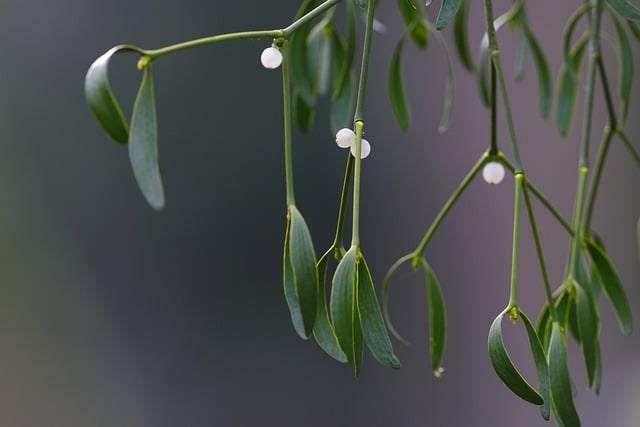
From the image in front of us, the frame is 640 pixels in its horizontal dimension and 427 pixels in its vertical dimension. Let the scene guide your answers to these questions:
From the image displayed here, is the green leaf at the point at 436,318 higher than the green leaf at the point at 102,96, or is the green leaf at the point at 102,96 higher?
the green leaf at the point at 102,96

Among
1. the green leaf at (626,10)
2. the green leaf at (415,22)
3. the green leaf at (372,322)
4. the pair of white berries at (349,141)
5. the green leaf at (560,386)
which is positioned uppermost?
the green leaf at (415,22)

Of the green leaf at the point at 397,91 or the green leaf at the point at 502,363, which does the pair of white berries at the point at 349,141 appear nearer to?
the green leaf at the point at 502,363

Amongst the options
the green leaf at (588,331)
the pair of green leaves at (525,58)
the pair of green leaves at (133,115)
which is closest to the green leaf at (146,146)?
the pair of green leaves at (133,115)

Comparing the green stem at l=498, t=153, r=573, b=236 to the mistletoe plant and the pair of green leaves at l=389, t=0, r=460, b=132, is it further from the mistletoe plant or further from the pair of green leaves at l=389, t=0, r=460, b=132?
the pair of green leaves at l=389, t=0, r=460, b=132

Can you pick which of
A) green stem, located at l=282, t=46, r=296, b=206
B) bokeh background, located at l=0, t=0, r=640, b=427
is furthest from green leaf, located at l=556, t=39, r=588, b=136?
bokeh background, located at l=0, t=0, r=640, b=427

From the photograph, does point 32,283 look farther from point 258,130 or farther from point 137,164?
point 137,164

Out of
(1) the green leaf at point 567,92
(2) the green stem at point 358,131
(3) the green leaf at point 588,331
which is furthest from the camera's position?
(1) the green leaf at point 567,92
